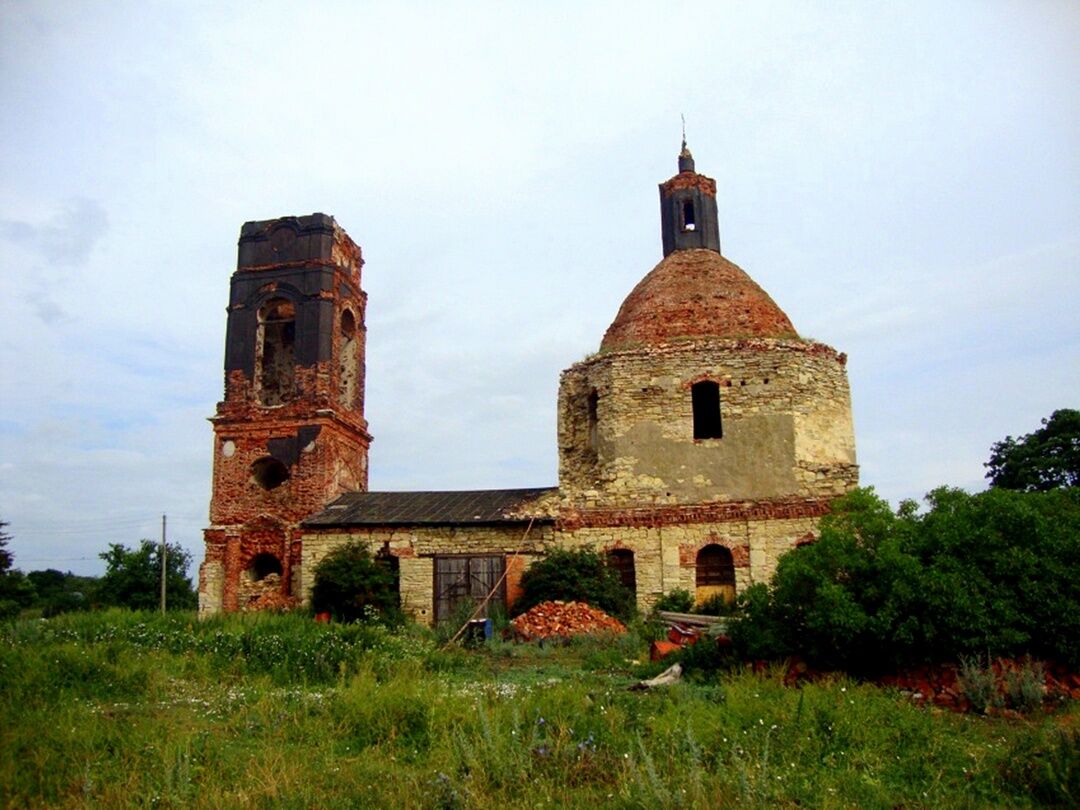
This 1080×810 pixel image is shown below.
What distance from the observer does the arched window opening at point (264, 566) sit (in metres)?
21.0

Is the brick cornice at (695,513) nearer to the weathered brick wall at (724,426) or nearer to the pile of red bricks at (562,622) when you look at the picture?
the weathered brick wall at (724,426)

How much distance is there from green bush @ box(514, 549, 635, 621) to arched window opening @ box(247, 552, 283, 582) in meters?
7.09

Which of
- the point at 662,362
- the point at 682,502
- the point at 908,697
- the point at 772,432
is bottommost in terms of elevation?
the point at 908,697

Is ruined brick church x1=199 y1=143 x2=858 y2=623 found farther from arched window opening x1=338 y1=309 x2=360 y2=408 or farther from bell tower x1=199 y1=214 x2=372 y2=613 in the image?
arched window opening x1=338 y1=309 x2=360 y2=408

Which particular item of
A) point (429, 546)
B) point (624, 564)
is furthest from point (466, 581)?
point (624, 564)

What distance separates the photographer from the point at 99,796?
224 inches

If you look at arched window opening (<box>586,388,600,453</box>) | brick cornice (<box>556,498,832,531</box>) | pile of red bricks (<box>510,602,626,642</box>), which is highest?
arched window opening (<box>586,388,600,453</box>)

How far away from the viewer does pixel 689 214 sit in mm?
23297

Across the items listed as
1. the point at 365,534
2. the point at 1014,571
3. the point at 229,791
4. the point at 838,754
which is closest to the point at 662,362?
the point at 365,534

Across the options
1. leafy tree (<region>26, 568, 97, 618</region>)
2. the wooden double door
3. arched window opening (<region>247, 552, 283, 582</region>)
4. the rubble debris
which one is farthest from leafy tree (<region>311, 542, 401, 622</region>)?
leafy tree (<region>26, 568, 97, 618</region>)

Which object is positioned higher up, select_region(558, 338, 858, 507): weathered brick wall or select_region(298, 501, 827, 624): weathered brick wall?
select_region(558, 338, 858, 507): weathered brick wall

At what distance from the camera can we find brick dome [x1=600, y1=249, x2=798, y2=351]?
20.2m

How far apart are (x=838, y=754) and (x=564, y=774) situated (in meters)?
2.23

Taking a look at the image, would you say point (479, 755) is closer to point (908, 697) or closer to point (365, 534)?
point (908, 697)
